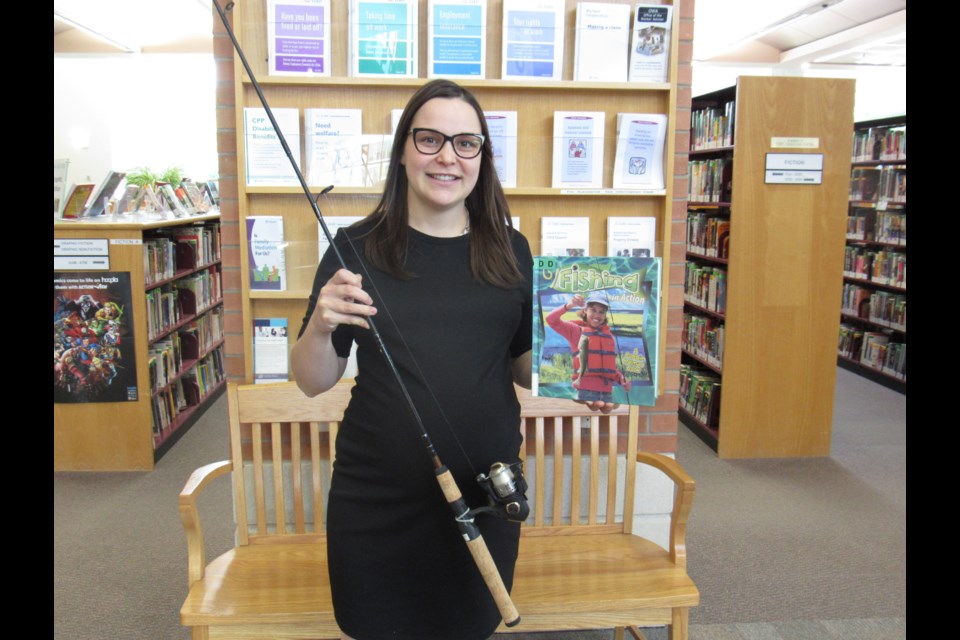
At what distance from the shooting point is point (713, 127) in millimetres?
4781

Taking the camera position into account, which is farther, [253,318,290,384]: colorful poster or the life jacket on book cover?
[253,318,290,384]: colorful poster

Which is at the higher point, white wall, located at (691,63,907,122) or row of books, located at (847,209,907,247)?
white wall, located at (691,63,907,122)

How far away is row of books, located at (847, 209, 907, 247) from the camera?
5898 mm

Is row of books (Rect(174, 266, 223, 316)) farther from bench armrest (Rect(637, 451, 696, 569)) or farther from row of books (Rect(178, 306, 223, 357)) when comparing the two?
bench armrest (Rect(637, 451, 696, 569))

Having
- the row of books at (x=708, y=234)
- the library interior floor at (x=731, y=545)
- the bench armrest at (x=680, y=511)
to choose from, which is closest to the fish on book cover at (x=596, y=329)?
the bench armrest at (x=680, y=511)

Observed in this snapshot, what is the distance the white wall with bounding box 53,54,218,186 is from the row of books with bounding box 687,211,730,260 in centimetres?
725

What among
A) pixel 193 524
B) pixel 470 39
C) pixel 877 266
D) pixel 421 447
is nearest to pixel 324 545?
pixel 193 524

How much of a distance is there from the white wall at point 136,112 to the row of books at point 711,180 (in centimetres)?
720

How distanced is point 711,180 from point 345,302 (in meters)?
4.06

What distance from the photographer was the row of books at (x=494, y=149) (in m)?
2.37

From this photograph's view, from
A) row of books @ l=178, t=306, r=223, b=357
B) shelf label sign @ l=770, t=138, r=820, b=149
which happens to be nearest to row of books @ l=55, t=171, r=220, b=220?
row of books @ l=178, t=306, r=223, b=357

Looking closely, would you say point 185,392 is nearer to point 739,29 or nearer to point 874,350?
point 874,350

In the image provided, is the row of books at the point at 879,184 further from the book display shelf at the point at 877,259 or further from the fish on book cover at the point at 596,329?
the fish on book cover at the point at 596,329

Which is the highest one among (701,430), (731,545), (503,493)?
(503,493)
